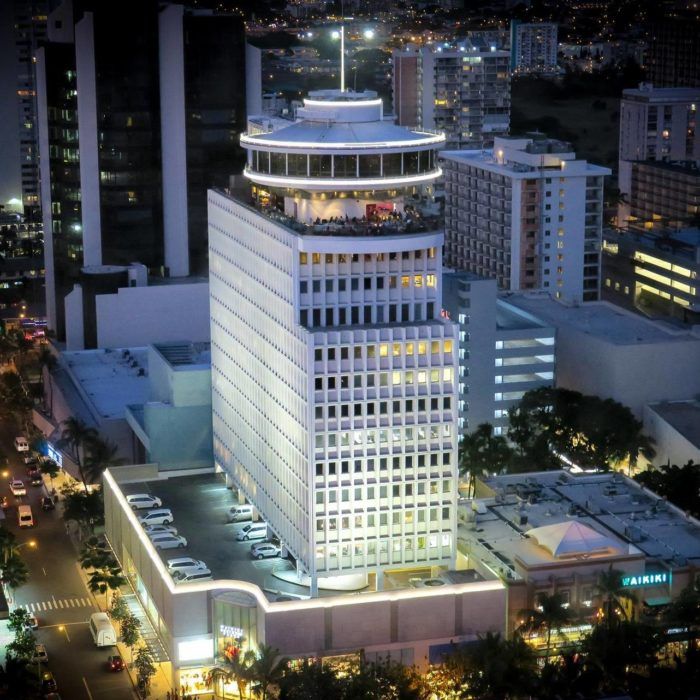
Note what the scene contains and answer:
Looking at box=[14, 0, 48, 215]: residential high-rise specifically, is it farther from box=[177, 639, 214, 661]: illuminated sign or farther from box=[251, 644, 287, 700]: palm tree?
box=[251, 644, 287, 700]: palm tree

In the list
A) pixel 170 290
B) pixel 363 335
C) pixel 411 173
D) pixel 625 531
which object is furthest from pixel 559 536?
pixel 170 290

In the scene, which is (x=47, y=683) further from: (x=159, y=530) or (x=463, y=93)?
(x=463, y=93)

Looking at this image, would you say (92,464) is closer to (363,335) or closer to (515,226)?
(363,335)

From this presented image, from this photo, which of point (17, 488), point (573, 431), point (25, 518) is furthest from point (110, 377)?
point (573, 431)

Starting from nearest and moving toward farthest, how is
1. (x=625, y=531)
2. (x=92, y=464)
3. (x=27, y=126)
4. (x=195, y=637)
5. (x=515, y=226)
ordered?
(x=195, y=637) < (x=625, y=531) < (x=92, y=464) < (x=515, y=226) < (x=27, y=126)

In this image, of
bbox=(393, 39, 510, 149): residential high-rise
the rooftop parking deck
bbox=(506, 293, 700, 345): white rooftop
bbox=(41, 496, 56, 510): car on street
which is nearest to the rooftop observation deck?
the rooftop parking deck

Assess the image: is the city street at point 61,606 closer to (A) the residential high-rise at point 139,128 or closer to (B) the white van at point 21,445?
(B) the white van at point 21,445
